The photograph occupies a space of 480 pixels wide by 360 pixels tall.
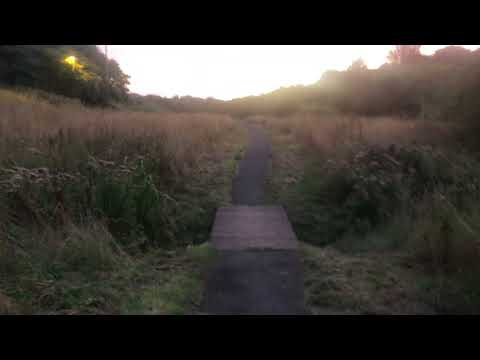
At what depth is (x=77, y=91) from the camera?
2806 cm

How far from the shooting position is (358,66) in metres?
39.0

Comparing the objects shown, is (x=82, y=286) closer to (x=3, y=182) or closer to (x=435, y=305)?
(x=3, y=182)

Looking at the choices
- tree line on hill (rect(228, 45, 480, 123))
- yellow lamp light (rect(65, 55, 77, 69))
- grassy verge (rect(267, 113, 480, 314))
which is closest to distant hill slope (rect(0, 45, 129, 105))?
yellow lamp light (rect(65, 55, 77, 69))

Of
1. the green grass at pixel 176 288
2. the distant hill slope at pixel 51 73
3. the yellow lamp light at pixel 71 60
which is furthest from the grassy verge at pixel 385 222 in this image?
the yellow lamp light at pixel 71 60

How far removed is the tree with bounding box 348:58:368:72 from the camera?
127ft

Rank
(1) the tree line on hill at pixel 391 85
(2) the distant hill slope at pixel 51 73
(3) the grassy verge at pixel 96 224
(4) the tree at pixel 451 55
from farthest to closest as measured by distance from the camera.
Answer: (4) the tree at pixel 451 55 < (1) the tree line on hill at pixel 391 85 < (2) the distant hill slope at pixel 51 73 < (3) the grassy verge at pixel 96 224

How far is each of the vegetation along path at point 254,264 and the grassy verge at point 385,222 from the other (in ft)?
0.74

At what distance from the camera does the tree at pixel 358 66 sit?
38594 millimetres

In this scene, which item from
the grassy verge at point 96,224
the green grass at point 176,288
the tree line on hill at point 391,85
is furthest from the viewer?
the tree line on hill at point 391,85

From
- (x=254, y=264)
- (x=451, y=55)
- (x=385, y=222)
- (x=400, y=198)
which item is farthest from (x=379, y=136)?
(x=451, y=55)

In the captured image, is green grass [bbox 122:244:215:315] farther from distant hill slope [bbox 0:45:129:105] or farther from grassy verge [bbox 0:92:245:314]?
distant hill slope [bbox 0:45:129:105]

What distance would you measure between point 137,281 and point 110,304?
676 millimetres

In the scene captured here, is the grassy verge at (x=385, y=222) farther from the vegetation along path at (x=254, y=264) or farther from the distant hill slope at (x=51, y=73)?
the distant hill slope at (x=51, y=73)

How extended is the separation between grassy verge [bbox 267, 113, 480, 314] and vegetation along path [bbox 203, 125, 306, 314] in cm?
23
